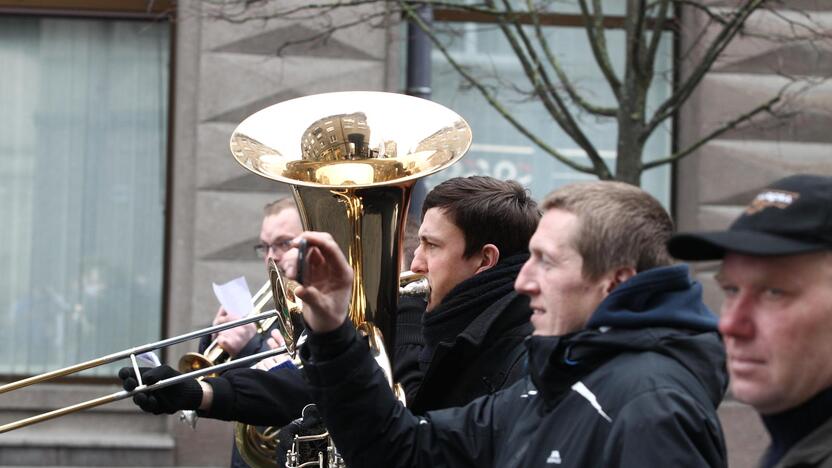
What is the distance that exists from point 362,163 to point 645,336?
3.72 feet

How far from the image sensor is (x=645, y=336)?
2504mm

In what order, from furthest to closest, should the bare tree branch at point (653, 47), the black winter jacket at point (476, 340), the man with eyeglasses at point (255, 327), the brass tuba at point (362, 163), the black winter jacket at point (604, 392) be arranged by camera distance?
the bare tree branch at point (653, 47), the man with eyeglasses at point (255, 327), the black winter jacket at point (476, 340), the brass tuba at point (362, 163), the black winter jacket at point (604, 392)

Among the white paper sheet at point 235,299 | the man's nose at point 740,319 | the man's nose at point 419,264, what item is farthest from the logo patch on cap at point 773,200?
the white paper sheet at point 235,299

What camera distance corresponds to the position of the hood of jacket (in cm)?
250

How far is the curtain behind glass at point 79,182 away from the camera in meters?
8.65

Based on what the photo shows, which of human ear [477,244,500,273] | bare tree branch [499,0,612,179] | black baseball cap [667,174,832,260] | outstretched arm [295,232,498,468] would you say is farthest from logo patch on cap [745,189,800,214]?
bare tree branch [499,0,612,179]

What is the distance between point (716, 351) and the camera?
2549 mm

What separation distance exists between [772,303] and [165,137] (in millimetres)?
7133

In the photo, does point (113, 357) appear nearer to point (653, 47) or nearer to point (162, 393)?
point (162, 393)

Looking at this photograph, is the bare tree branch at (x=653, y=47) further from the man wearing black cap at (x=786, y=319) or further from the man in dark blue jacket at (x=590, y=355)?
the man wearing black cap at (x=786, y=319)

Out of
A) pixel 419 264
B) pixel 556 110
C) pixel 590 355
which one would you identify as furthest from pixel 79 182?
pixel 590 355

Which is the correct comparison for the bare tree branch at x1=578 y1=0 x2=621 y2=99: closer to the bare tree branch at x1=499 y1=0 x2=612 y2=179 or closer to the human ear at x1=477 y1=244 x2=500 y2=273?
the bare tree branch at x1=499 y1=0 x2=612 y2=179

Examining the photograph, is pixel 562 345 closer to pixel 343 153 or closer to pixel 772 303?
pixel 772 303

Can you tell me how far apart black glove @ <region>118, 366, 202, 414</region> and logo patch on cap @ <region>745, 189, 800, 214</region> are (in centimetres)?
220
